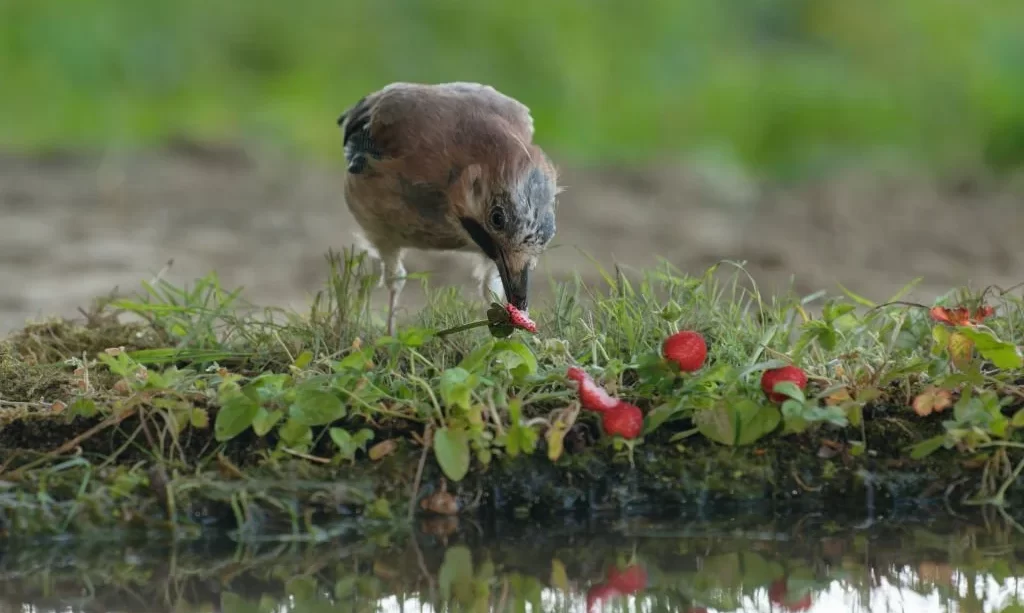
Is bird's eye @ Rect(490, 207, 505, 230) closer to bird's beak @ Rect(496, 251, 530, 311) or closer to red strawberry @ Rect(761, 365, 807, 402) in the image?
bird's beak @ Rect(496, 251, 530, 311)

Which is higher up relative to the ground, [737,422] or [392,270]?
[392,270]

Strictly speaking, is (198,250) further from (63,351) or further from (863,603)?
(863,603)

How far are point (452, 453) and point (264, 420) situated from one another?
624 mm

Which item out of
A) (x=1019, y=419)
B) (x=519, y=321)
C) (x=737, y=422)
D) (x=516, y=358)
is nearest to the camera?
(x=1019, y=419)

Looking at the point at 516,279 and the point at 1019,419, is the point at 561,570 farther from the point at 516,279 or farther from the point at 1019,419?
the point at 516,279

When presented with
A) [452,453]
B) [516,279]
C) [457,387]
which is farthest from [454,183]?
[452,453]

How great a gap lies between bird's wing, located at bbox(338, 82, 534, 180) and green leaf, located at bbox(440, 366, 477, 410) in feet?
4.79

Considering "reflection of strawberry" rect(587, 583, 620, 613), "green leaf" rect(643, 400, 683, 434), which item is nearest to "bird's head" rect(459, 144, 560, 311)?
"green leaf" rect(643, 400, 683, 434)

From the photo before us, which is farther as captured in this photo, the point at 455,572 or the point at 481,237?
the point at 481,237

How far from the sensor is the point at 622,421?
4.80 m

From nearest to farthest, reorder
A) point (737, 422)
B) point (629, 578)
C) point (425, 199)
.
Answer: point (629, 578)
point (737, 422)
point (425, 199)

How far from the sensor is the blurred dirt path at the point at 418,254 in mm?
9156

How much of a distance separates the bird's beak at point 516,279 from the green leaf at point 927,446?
1.65 m

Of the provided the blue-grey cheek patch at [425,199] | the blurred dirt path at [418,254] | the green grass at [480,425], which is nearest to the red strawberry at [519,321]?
the green grass at [480,425]
